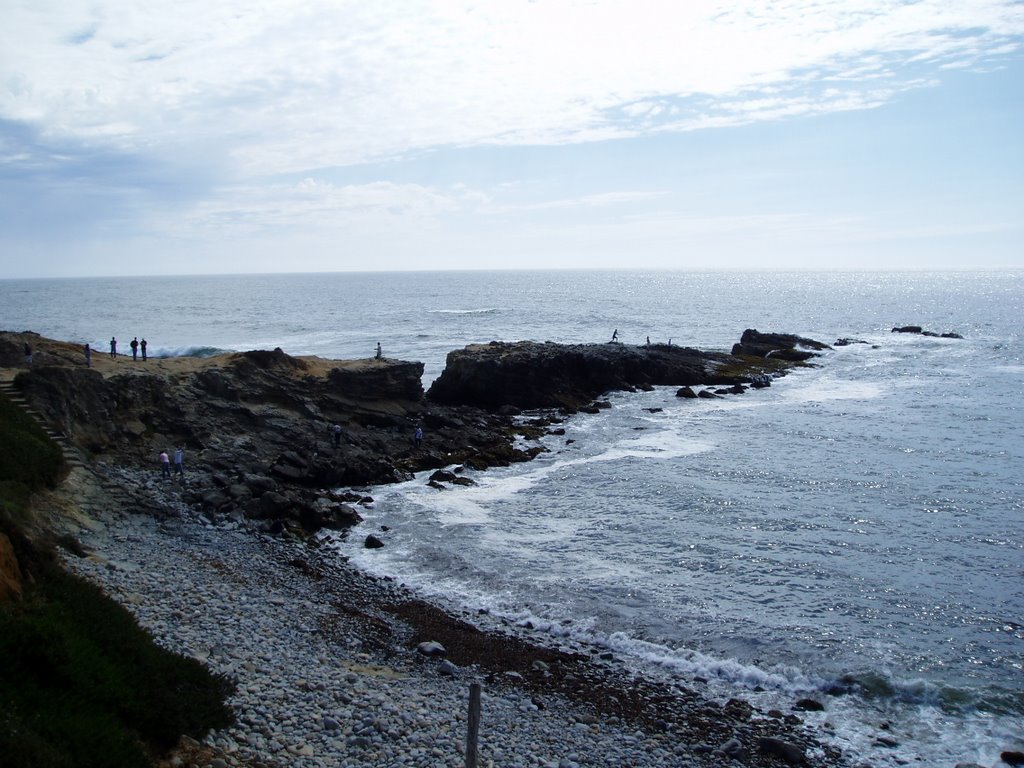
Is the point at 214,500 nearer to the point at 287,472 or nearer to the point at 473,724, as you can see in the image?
the point at 287,472

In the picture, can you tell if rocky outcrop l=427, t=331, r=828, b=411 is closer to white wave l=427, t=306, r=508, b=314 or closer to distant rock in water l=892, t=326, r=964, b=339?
distant rock in water l=892, t=326, r=964, b=339

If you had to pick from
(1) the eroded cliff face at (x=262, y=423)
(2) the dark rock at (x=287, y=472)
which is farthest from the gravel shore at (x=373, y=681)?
(2) the dark rock at (x=287, y=472)

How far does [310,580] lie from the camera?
23484 millimetres

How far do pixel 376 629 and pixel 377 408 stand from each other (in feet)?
76.7

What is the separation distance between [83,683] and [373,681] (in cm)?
647

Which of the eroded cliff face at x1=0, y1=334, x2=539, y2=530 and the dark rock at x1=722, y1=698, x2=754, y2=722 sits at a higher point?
the eroded cliff face at x1=0, y1=334, x2=539, y2=530

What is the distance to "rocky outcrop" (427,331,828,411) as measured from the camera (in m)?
51.2

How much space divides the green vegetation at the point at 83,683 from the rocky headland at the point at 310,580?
0.74 metres

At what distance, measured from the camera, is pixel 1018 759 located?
51.1 ft

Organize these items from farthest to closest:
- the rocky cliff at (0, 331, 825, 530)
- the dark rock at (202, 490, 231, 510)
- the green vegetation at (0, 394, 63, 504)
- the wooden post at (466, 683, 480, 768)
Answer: the rocky cliff at (0, 331, 825, 530) < the dark rock at (202, 490, 231, 510) < the green vegetation at (0, 394, 63, 504) < the wooden post at (466, 683, 480, 768)

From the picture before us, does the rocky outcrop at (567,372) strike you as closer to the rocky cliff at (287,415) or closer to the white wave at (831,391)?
the rocky cliff at (287,415)

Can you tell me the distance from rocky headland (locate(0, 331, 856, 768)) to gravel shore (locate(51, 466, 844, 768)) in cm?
6

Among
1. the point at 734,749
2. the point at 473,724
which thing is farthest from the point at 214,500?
the point at 734,749

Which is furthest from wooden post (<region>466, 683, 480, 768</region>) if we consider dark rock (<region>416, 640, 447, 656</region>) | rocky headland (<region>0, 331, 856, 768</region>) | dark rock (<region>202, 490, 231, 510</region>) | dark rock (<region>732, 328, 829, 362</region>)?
dark rock (<region>732, 328, 829, 362</region>)
